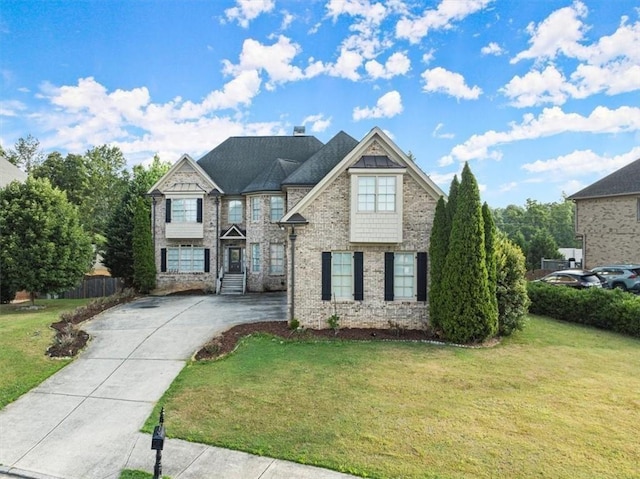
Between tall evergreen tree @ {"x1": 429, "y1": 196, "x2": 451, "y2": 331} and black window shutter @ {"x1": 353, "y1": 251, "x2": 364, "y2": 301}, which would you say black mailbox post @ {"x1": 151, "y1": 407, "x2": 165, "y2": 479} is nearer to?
black window shutter @ {"x1": 353, "y1": 251, "x2": 364, "y2": 301}

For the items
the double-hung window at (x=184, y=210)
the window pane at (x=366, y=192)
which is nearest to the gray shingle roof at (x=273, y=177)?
the double-hung window at (x=184, y=210)

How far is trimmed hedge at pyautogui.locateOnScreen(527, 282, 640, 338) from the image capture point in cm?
1312

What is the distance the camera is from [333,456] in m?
5.55

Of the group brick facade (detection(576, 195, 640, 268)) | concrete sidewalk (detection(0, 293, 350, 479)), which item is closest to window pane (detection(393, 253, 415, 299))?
concrete sidewalk (detection(0, 293, 350, 479))

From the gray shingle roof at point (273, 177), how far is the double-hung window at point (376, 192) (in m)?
8.92

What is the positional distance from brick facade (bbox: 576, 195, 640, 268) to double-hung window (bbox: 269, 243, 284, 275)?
20707mm

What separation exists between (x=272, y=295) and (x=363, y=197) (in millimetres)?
9749

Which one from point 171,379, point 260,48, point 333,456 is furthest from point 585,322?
point 260,48

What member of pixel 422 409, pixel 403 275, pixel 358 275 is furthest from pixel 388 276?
pixel 422 409

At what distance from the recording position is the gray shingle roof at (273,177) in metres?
21.1

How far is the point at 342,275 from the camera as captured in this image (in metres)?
12.9

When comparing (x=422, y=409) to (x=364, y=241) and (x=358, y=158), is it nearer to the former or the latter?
(x=364, y=241)

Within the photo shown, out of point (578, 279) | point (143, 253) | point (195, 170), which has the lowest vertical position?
point (578, 279)

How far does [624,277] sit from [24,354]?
81.4 ft
